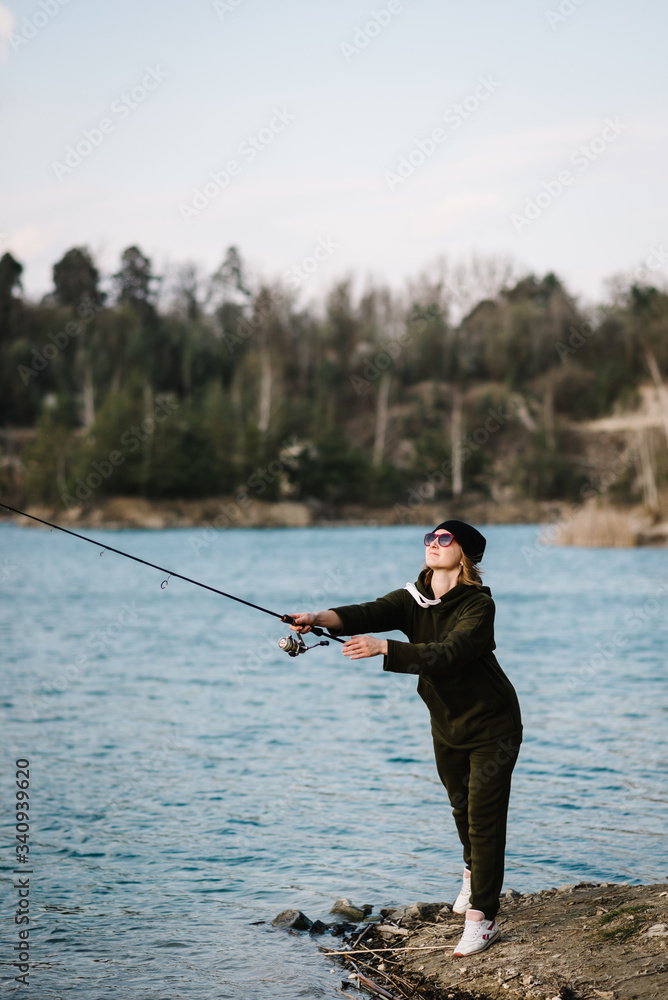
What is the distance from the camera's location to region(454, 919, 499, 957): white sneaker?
16.5ft

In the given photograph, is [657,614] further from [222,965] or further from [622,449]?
[622,449]

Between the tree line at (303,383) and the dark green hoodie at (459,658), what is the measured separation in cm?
6152

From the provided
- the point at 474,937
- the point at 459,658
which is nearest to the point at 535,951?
the point at 474,937

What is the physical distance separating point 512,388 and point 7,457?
4379cm

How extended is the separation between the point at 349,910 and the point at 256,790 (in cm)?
327

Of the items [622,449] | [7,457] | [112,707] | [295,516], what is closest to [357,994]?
[112,707]

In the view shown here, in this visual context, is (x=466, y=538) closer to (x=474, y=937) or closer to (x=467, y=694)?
(x=467, y=694)

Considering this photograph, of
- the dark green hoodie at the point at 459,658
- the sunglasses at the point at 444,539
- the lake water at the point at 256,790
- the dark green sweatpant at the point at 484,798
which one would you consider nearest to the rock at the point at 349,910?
the lake water at the point at 256,790

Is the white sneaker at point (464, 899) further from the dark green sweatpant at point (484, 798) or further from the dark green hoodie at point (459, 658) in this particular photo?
the dark green hoodie at point (459, 658)

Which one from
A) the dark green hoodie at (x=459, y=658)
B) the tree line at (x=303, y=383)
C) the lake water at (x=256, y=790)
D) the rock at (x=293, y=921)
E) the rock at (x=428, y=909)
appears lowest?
the lake water at (x=256, y=790)

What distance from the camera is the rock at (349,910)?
6.24 meters

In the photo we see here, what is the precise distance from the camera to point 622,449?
88875 millimetres

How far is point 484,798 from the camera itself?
15.8 ft

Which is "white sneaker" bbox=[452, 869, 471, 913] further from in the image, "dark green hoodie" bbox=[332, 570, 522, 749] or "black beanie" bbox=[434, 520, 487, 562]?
"black beanie" bbox=[434, 520, 487, 562]
